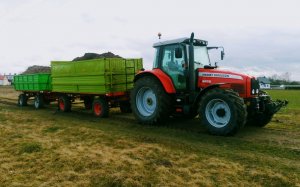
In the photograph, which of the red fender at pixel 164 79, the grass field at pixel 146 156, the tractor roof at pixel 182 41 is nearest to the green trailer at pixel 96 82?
the grass field at pixel 146 156

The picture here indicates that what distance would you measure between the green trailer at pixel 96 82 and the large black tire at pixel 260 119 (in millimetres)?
5070

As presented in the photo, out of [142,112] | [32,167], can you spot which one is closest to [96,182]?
[32,167]

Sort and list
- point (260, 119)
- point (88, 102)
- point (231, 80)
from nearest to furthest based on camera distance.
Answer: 1. point (231, 80)
2. point (260, 119)
3. point (88, 102)

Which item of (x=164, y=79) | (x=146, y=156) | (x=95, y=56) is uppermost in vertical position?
(x=95, y=56)

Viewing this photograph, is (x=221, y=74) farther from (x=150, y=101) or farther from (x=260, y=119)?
(x=150, y=101)

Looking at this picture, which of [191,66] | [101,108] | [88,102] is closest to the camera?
[191,66]

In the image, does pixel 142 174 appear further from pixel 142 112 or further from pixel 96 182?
pixel 142 112

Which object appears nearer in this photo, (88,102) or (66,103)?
(66,103)

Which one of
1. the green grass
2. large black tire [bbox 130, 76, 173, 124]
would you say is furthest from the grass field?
the green grass

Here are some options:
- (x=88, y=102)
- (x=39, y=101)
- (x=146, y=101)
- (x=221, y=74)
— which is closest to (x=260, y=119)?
(x=221, y=74)

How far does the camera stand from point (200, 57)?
10531 mm

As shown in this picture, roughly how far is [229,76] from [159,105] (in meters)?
2.38

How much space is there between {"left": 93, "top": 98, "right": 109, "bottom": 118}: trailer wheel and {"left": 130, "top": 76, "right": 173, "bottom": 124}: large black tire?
7.04 feet

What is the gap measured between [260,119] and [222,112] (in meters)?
2.00
